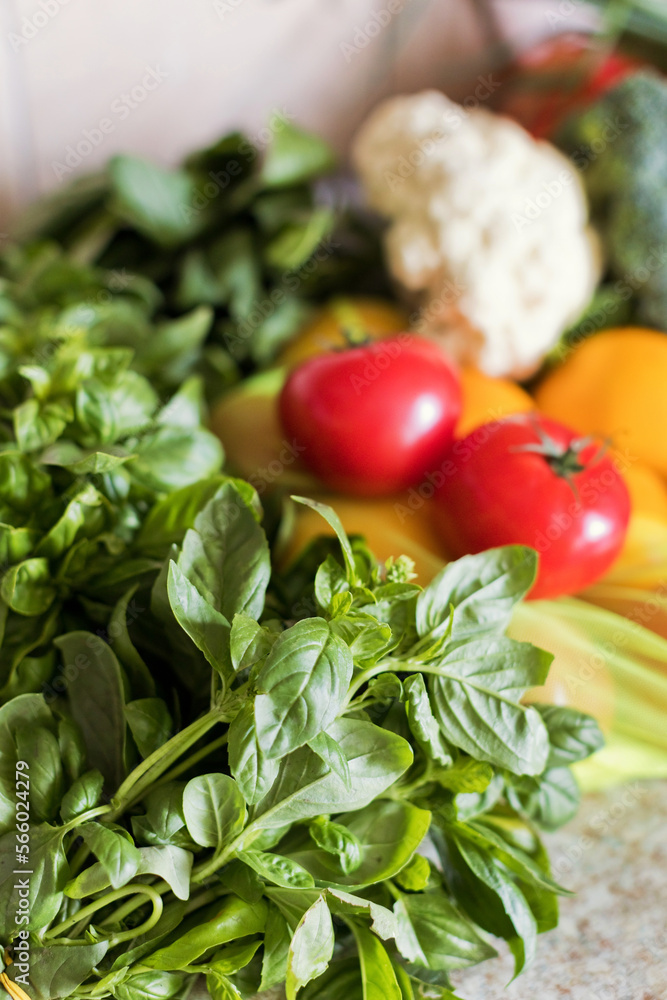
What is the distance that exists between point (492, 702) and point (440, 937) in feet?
0.42

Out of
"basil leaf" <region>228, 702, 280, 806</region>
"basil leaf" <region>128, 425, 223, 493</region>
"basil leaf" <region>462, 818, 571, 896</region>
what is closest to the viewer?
"basil leaf" <region>228, 702, 280, 806</region>

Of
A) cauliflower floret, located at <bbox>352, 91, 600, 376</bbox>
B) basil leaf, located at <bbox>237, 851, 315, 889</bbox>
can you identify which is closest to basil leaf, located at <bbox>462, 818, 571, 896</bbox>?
basil leaf, located at <bbox>237, 851, 315, 889</bbox>

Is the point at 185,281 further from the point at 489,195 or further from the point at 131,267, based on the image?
the point at 489,195

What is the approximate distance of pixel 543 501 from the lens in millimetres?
568

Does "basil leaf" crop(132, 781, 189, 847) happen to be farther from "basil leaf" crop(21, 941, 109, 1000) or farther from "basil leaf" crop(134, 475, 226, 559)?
"basil leaf" crop(134, 475, 226, 559)

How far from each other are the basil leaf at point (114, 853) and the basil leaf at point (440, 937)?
0.48 feet

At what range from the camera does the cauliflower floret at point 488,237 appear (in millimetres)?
826

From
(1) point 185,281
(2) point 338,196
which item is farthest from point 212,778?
(2) point 338,196

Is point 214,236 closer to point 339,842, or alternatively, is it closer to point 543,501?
point 543,501

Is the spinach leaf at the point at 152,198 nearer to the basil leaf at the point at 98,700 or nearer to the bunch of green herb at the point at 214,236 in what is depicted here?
the bunch of green herb at the point at 214,236

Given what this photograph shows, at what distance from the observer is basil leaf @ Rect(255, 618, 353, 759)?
34 centimetres

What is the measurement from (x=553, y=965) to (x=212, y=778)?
27cm

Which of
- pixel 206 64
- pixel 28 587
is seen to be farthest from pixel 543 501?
pixel 206 64

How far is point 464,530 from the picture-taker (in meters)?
0.61
